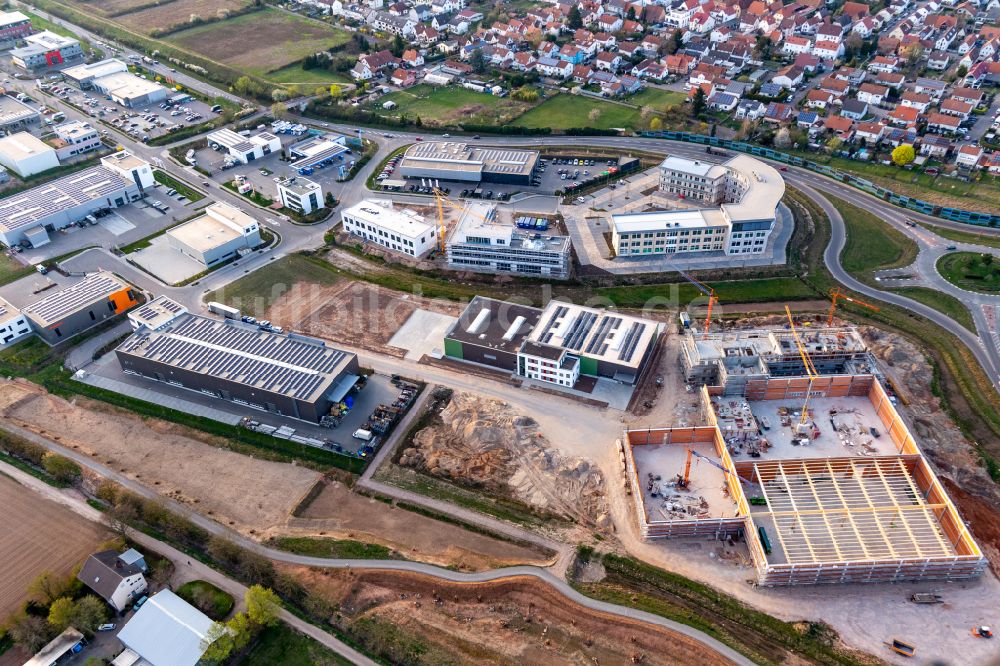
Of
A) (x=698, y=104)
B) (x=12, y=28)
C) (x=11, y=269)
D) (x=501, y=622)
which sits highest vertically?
(x=698, y=104)

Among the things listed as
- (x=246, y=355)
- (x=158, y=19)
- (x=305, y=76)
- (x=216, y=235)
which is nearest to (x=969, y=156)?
(x=246, y=355)

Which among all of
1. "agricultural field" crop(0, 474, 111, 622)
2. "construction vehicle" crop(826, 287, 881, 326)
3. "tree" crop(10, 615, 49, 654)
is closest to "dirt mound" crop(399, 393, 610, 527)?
"agricultural field" crop(0, 474, 111, 622)

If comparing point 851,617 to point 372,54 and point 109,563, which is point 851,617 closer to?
point 109,563

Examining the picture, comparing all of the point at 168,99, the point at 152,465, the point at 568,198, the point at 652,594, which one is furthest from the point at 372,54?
the point at 652,594

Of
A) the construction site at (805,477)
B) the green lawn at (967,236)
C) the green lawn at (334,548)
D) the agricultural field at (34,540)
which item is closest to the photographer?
the construction site at (805,477)

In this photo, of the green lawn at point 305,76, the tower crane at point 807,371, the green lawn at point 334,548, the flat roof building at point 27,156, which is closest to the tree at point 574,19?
the green lawn at point 305,76

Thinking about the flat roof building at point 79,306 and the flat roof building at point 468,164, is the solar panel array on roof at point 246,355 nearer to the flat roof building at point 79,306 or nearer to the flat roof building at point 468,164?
the flat roof building at point 79,306

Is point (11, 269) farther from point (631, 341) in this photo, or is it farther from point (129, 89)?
point (631, 341)
